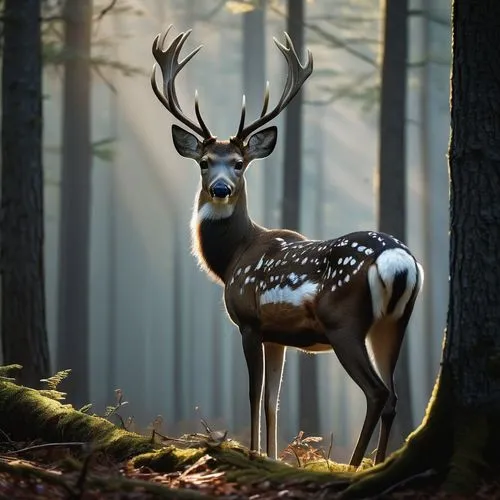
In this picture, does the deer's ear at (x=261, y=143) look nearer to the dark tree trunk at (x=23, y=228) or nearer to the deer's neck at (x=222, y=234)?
the deer's neck at (x=222, y=234)

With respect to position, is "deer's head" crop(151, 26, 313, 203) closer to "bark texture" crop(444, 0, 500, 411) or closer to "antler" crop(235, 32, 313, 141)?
"antler" crop(235, 32, 313, 141)

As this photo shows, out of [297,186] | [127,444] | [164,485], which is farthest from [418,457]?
[297,186]

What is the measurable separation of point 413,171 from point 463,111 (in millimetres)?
46664

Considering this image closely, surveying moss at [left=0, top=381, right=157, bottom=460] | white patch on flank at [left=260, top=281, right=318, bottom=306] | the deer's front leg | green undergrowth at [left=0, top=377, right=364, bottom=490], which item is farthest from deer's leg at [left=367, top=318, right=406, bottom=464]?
moss at [left=0, top=381, right=157, bottom=460]

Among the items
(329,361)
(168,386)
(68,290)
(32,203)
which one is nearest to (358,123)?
(329,361)

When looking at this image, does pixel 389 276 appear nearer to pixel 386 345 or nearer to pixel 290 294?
pixel 386 345

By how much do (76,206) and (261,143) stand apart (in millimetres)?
13505

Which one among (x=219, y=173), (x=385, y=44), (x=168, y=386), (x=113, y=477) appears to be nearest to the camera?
(x=113, y=477)

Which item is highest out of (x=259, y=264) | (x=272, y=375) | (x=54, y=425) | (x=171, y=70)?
(x=171, y=70)

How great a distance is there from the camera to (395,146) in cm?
1510

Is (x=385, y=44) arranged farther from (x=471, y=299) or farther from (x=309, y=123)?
(x=309, y=123)

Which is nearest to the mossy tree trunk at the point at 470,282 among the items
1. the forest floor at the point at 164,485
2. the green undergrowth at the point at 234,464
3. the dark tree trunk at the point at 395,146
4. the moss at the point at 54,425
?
the forest floor at the point at 164,485

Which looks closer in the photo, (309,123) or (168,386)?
(309,123)

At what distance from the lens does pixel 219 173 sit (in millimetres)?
8133
